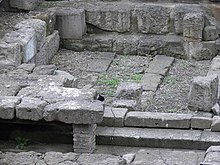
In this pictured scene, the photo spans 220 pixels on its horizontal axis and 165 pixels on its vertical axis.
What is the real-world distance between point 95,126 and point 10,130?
1.25m

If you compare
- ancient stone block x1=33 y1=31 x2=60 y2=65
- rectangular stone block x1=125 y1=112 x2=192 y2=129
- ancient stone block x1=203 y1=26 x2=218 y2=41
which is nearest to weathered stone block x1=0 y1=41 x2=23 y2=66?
ancient stone block x1=33 y1=31 x2=60 y2=65

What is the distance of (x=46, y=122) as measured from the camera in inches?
340

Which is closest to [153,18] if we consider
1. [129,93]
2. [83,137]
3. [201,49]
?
[201,49]

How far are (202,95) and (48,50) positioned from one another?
346 cm

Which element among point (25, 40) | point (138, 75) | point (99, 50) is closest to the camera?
point (25, 40)

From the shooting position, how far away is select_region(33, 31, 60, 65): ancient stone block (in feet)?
37.1

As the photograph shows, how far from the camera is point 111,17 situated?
1255 centimetres

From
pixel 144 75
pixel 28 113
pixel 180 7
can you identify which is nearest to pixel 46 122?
pixel 28 113

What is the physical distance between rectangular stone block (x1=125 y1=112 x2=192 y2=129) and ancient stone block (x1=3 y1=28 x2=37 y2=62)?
7.78 feet

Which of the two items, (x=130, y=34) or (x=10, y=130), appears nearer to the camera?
(x=10, y=130)

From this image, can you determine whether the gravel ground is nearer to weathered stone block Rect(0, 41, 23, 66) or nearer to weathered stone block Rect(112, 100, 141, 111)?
weathered stone block Rect(112, 100, 141, 111)

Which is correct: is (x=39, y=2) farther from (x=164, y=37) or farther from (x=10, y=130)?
(x=10, y=130)

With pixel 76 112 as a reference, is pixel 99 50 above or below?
below

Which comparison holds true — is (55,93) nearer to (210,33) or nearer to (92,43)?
(92,43)
